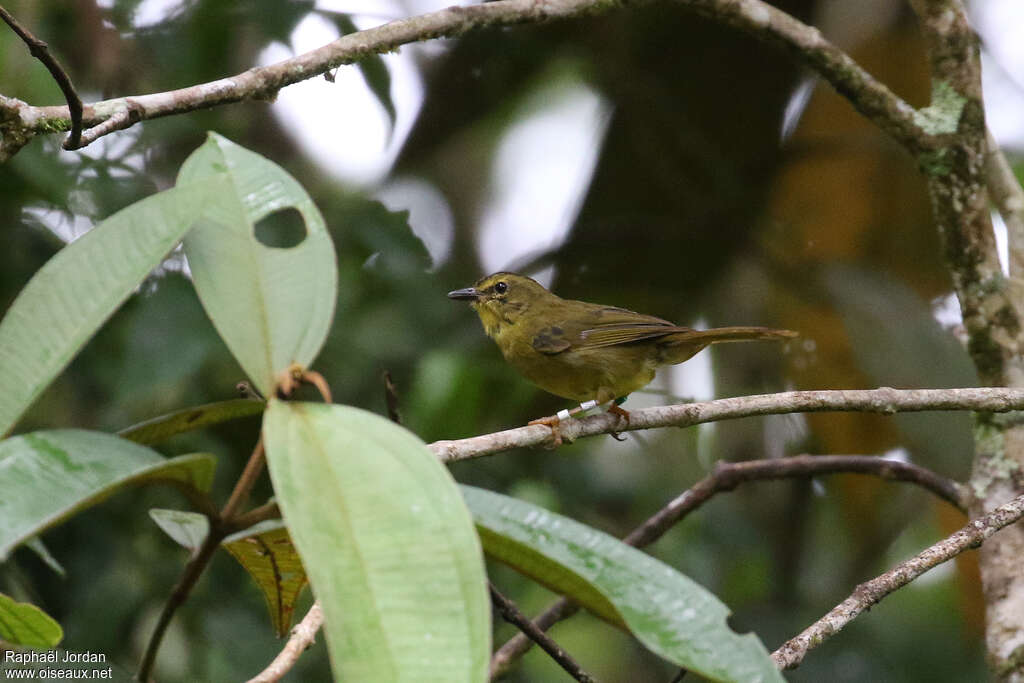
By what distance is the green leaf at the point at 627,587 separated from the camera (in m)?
1.11

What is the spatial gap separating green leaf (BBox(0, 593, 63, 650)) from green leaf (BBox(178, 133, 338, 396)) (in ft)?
1.49

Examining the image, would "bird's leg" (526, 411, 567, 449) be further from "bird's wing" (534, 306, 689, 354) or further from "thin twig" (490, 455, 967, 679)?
"bird's wing" (534, 306, 689, 354)

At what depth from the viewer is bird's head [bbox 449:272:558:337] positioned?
3795mm

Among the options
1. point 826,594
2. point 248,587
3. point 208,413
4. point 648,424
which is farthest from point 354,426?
point 826,594

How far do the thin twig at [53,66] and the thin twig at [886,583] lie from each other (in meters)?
1.45

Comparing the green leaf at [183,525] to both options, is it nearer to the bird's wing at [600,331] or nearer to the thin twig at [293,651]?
the thin twig at [293,651]

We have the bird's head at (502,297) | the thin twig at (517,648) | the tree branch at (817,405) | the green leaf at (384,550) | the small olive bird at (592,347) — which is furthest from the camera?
the bird's head at (502,297)

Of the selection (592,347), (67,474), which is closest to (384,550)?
(67,474)

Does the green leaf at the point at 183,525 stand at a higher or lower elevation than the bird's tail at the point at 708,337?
higher

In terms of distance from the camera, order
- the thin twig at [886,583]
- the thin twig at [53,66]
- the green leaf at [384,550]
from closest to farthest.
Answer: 1. the green leaf at [384,550]
2. the thin twig at [53,66]
3. the thin twig at [886,583]

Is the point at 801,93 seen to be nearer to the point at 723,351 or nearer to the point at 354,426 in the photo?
the point at 723,351

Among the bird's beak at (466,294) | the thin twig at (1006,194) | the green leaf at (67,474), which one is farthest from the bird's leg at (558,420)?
the thin twig at (1006,194)

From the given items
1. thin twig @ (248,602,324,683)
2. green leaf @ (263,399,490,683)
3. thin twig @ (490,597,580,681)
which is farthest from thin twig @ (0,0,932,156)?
thin twig @ (490,597,580,681)

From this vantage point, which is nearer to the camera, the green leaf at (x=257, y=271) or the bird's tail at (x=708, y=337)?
the green leaf at (x=257, y=271)
